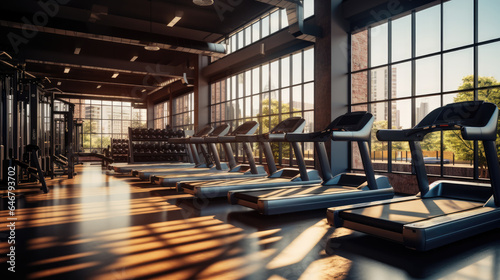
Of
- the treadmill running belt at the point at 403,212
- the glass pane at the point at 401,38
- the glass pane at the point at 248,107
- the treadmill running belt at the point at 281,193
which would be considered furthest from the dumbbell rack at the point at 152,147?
the treadmill running belt at the point at 403,212

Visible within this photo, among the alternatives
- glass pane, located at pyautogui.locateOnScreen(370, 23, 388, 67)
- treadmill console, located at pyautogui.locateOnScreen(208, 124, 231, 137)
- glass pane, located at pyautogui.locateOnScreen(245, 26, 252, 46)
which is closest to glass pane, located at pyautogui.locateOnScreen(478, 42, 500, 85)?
glass pane, located at pyautogui.locateOnScreen(370, 23, 388, 67)

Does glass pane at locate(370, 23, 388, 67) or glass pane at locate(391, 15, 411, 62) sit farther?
glass pane at locate(370, 23, 388, 67)

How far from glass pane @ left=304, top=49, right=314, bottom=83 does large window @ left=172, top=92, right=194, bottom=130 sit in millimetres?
7757

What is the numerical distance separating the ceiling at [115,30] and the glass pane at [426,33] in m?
4.47

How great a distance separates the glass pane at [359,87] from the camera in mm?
7996

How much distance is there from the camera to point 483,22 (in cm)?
598

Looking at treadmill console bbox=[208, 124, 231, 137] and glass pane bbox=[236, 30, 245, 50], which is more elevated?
glass pane bbox=[236, 30, 245, 50]

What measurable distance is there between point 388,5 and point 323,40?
1534mm

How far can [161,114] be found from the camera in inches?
842

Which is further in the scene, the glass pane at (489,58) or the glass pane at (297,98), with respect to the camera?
the glass pane at (297,98)

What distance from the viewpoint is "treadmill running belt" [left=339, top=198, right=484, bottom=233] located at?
2934 millimetres

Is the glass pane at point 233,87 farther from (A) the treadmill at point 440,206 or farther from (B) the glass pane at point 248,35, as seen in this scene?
(A) the treadmill at point 440,206

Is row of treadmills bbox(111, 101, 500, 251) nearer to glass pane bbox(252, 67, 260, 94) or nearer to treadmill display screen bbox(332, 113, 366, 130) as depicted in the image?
treadmill display screen bbox(332, 113, 366, 130)

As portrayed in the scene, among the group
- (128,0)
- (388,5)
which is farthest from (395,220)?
(128,0)
